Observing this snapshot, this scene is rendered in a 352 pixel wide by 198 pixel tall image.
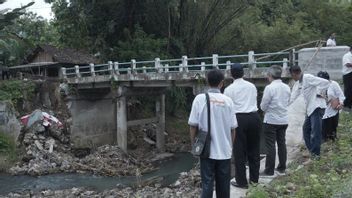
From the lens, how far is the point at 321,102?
27.2 ft

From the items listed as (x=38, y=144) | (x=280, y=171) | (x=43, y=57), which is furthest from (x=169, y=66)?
(x=280, y=171)

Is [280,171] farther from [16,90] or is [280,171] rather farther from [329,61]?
[16,90]

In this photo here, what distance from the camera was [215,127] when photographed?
5672mm

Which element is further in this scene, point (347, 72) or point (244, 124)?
point (347, 72)

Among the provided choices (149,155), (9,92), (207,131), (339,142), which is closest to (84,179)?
(149,155)

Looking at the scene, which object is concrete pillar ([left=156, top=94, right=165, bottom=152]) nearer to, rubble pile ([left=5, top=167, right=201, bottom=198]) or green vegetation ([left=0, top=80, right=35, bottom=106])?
green vegetation ([left=0, top=80, right=35, bottom=106])

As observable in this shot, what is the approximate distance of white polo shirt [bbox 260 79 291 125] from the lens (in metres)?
7.52

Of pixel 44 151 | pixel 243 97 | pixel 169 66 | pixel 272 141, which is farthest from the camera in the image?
pixel 44 151

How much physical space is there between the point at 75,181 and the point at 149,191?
6.06 meters

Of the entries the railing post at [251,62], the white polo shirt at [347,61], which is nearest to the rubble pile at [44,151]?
the railing post at [251,62]

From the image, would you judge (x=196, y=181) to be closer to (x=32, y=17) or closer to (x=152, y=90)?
(x=152, y=90)

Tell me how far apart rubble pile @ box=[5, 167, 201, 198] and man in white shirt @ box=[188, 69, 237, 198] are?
22.4ft

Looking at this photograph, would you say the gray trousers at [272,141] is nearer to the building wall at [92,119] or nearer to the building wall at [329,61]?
the building wall at [329,61]

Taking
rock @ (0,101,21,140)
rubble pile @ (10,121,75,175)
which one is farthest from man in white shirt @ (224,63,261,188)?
rock @ (0,101,21,140)
